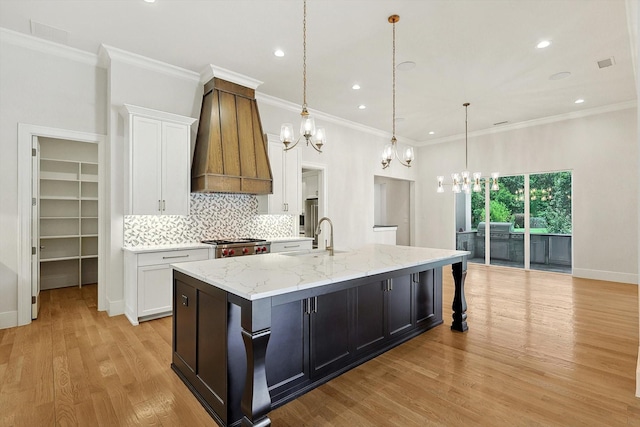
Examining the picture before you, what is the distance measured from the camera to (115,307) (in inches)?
157

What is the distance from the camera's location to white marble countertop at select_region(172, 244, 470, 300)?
1.81 metres

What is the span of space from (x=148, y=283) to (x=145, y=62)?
2.85 m

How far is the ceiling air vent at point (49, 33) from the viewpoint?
3.40m

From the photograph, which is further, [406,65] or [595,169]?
[595,169]

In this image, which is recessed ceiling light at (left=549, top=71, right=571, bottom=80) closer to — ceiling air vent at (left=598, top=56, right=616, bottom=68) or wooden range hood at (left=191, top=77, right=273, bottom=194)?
ceiling air vent at (left=598, top=56, right=616, bottom=68)


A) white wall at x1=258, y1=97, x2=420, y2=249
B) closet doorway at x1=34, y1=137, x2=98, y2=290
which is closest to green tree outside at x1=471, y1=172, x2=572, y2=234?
white wall at x1=258, y1=97, x2=420, y2=249

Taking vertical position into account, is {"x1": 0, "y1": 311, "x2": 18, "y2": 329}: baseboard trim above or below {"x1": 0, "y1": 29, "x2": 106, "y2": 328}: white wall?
below

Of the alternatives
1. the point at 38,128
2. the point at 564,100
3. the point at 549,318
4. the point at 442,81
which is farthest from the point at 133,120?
the point at 564,100

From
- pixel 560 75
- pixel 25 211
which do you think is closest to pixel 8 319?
pixel 25 211

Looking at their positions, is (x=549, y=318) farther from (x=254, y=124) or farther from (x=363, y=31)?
(x=254, y=124)

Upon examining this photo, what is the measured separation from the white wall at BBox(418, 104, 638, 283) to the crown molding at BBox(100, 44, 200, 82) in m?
6.69

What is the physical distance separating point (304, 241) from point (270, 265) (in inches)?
113

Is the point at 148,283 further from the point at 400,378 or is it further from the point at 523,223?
the point at 523,223

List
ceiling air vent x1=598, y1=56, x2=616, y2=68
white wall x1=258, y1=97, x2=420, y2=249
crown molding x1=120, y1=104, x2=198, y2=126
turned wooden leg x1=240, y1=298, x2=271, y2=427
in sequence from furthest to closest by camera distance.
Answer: white wall x1=258, y1=97, x2=420, y2=249
ceiling air vent x1=598, y1=56, x2=616, y2=68
crown molding x1=120, y1=104, x2=198, y2=126
turned wooden leg x1=240, y1=298, x2=271, y2=427
